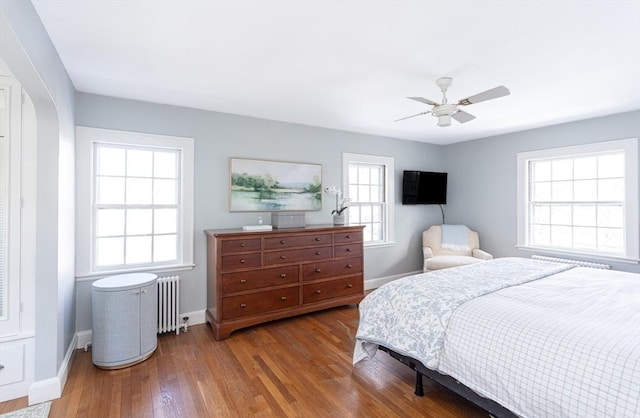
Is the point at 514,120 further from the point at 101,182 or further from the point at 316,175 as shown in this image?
the point at 101,182

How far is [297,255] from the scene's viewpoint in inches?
141

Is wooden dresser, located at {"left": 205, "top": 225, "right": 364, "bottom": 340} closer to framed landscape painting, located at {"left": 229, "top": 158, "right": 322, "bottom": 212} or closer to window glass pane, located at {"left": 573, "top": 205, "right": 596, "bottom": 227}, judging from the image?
framed landscape painting, located at {"left": 229, "top": 158, "right": 322, "bottom": 212}

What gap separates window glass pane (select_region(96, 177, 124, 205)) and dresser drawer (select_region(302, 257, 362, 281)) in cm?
211

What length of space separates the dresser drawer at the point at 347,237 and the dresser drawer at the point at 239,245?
104 centimetres

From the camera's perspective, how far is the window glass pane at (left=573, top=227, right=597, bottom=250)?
13.3ft

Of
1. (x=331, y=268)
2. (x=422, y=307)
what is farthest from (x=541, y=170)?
(x=422, y=307)

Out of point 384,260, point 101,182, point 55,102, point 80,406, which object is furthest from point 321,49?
point 384,260

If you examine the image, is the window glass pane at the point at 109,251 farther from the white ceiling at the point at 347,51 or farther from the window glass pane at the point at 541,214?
the window glass pane at the point at 541,214

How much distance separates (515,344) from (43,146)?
3.16 m

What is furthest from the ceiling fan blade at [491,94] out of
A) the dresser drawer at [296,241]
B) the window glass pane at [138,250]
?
the window glass pane at [138,250]

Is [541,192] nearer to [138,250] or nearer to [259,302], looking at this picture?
[259,302]

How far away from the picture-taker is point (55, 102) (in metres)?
2.07

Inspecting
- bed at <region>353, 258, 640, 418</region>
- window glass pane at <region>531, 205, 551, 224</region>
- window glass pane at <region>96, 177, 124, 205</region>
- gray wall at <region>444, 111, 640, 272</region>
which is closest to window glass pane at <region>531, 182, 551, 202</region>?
window glass pane at <region>531, 205, 551, 224</region>

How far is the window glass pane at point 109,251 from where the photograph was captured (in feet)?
10.2
